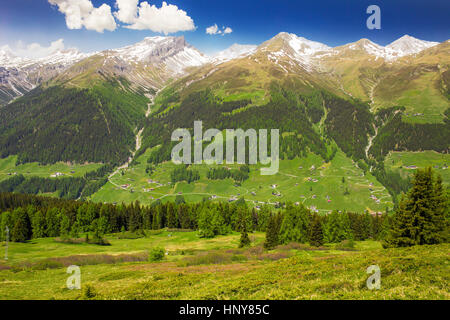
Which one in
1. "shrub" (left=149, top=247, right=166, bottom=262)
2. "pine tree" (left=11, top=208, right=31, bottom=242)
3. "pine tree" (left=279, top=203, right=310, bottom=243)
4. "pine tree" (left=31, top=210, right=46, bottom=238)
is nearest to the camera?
"shrub" (left=149, top=247, right=166, bottom=262)

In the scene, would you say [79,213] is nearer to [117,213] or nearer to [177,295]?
[117,213]

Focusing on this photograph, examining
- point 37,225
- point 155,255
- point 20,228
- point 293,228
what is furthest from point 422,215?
point 37,225

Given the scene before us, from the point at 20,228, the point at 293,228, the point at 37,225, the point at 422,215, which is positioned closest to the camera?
the point at 422,215

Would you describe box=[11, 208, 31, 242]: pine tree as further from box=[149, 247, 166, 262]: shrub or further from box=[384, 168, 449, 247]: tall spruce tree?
box=[384, 168, 449, 247]: tall spruce tree

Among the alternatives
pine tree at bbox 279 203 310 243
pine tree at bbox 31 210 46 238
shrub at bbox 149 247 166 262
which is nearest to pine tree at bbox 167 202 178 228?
pine tree at bbox 31 210 46 238

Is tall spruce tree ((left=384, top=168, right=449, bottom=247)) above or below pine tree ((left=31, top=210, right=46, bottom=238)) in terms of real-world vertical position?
above

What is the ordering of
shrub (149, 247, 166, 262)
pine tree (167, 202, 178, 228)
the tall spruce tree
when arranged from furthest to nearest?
1. pine tree (167, 202, 178, 228)
2. shrub (149, 247, 166, 262)
3. the tall spruce tree

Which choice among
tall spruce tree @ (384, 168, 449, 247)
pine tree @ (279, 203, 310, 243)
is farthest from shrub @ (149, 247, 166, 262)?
tall spruce tree @ (384, 168, 449, 247)

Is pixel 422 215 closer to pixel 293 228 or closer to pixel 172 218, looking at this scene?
pixel 293 228

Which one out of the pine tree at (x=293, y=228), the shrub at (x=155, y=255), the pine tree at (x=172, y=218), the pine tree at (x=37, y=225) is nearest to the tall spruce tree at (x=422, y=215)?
the pine tree at (x=293, y=228)

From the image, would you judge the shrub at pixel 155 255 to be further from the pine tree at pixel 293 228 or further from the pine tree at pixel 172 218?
the pine tree at pixel 172 218

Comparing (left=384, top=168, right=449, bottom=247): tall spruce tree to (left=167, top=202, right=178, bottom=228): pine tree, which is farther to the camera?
(left=167, top=202, right=178, bottom=228): pine tree

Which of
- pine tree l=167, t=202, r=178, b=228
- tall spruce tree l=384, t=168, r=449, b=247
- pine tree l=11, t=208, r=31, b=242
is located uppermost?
tall spruce tree l=384, t=168, r=449, b=247
